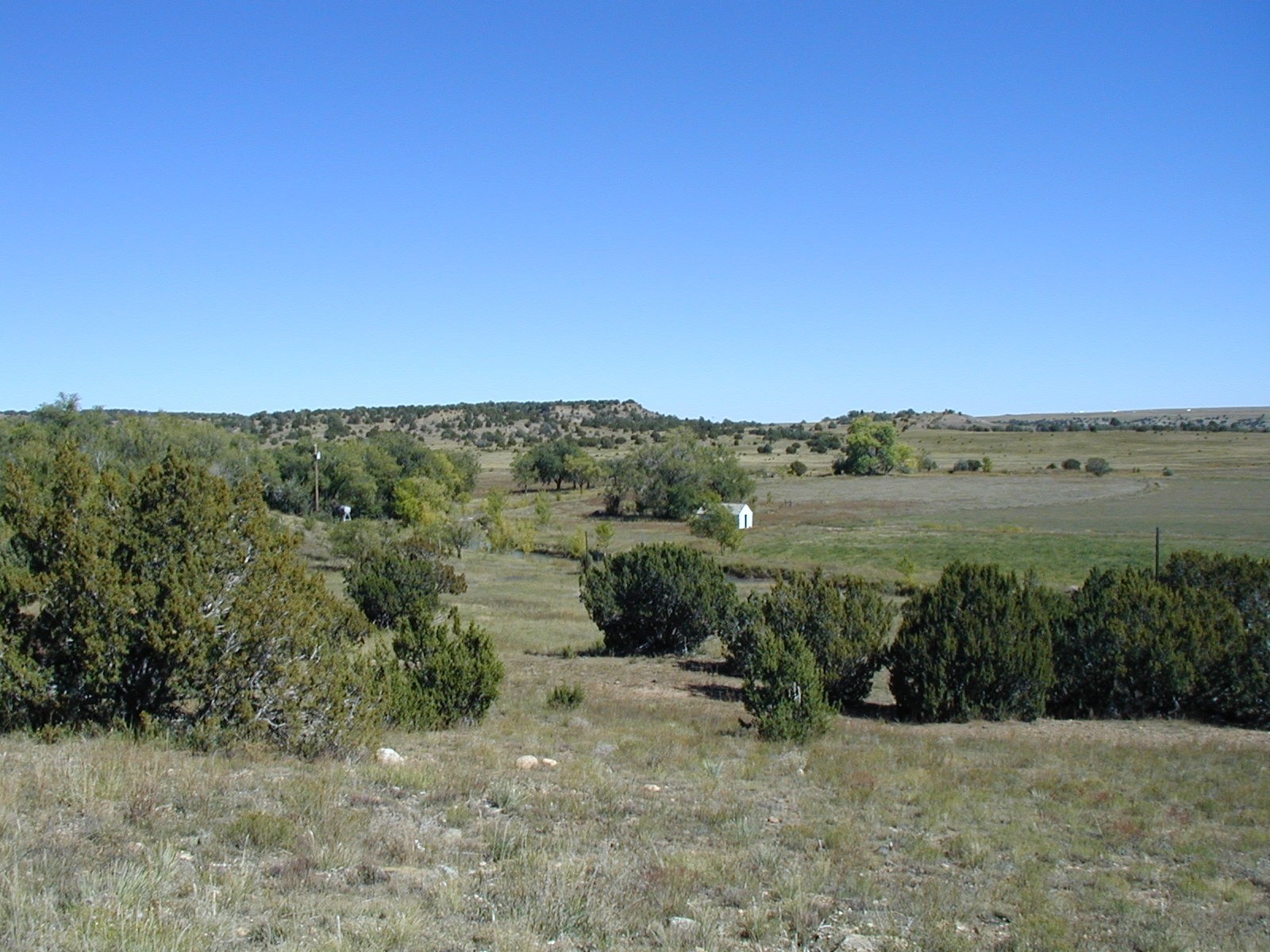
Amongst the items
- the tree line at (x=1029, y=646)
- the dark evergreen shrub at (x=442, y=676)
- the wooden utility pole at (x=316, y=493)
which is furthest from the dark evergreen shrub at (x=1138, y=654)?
the wooden utility pole at (x=316, y=493)

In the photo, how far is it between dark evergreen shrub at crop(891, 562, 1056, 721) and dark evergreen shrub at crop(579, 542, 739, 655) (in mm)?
7714

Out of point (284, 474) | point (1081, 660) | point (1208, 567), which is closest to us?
point (1081, 660)

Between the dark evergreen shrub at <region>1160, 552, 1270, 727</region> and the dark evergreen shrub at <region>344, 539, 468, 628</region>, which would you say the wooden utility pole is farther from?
the dark evergreen shrub at <region>1160, 552, 1270, 727</region>

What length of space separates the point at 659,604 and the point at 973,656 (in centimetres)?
1001

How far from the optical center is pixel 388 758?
10242 millimetres

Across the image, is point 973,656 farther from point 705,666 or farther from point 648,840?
point 648,840

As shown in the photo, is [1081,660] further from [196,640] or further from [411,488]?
[411,488]

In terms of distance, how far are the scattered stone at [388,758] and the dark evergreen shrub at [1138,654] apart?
13.9m

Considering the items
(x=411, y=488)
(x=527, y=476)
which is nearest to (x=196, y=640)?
(x=411, y=488)

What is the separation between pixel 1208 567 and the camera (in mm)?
25422

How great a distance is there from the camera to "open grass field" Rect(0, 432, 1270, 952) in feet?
17.5

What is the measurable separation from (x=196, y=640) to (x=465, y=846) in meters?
4.28

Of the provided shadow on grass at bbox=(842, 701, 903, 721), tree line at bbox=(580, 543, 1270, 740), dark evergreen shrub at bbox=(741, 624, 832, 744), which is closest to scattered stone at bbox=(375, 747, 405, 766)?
dark evergreen shrub at bbox=(741, 624, 832, 744)

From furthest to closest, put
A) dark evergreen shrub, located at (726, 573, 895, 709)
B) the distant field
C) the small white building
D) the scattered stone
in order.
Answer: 1. the small white building
2. the distant field
3. dark evergreen shrub, located at (726, 573, 895, 709)
4. the scattered stone
